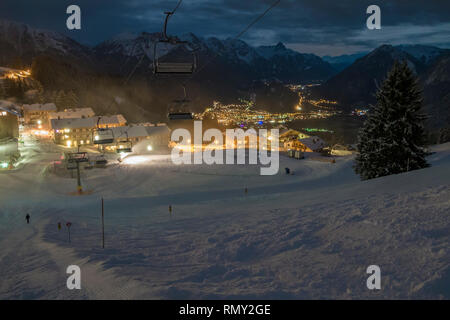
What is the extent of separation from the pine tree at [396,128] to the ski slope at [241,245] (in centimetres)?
363

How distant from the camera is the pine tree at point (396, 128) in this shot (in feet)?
70.1

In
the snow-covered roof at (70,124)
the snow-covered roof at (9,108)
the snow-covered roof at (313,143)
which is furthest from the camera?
the snow-covered roof at (70,124)

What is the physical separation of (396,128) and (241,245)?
1664 centimetres

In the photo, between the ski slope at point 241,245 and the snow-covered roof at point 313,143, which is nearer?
the ski slope at point 241,245

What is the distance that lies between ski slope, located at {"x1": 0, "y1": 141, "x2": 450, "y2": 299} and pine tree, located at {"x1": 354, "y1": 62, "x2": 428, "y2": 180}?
3630mm

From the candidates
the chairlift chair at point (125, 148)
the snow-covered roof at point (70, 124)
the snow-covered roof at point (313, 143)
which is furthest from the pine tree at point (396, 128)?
the snow-covered roof at point (70, 124)

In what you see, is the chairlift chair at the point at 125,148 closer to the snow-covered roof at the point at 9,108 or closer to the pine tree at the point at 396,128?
the snow-covered roof at the point at 9,108

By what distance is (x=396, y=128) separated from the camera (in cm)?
2166

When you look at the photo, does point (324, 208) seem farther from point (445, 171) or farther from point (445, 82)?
point (445, 82)

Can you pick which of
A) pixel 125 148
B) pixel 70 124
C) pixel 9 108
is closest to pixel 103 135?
pixel 125 148

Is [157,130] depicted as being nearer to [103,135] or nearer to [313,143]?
[103,135]
